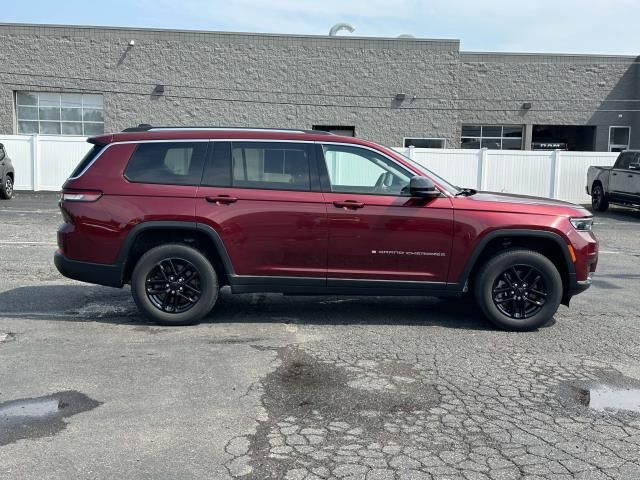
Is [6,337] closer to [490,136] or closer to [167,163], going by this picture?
[167,163]

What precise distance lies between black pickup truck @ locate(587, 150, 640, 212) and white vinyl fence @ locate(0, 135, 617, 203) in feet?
6.34

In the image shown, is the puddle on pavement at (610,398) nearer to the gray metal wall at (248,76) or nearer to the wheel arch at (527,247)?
the wheel arch at (527,247)

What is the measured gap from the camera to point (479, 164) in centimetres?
2269

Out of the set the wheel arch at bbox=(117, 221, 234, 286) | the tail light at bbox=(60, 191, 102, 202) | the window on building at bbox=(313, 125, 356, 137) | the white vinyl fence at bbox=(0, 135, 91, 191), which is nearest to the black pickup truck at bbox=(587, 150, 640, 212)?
the window on building at bbox=(313, 125, 356, 137)

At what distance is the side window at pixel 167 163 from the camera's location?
6.34m

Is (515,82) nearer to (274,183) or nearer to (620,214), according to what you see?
(620,214)

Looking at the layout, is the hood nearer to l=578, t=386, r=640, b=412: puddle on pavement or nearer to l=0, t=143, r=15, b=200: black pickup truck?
l=578, t=386, r=640, b=412: puddle on pavement

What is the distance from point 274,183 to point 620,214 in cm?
1643

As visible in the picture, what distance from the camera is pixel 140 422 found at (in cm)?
416

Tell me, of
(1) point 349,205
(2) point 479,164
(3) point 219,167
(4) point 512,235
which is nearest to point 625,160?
(2) point 479,164

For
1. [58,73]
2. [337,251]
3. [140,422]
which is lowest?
[140,422]

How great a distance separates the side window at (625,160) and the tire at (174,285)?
16.0 m

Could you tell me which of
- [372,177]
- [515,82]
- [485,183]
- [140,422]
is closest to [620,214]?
[485,183]

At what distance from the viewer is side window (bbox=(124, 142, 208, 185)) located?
634 centimetres
